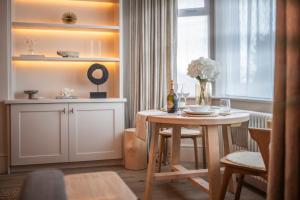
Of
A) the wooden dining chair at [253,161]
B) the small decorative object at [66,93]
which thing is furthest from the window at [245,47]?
the small decorative object at [66,93]

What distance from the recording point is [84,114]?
3.97 m

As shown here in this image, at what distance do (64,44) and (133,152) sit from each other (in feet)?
5.47

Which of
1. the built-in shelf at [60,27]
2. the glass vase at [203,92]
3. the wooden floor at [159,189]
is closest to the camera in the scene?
the glass vase at [203,92]

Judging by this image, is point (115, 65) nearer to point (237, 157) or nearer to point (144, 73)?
point (144, 73)

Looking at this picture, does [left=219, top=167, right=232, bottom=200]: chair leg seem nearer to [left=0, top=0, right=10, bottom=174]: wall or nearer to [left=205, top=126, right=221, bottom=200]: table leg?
[left=205, top=126, right=221, bottom=200]: table leg

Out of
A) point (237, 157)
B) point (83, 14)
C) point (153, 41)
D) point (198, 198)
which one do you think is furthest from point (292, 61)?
point (83, 14)

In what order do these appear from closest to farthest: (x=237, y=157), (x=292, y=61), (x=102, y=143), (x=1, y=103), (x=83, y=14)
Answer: (x=292, y=61) → (x=237, y=157) → (x=1, y=103) → (x=102, y=143) → (x=83, y=14)

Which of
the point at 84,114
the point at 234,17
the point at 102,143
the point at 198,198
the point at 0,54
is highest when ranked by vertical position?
the point at 234,17

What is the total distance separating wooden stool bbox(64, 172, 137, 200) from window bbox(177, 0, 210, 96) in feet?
8.82

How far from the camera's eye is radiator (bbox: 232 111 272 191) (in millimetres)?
3064

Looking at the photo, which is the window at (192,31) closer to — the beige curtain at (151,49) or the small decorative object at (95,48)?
the beige curtain at (151,49)

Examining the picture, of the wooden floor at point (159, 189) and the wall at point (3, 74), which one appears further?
the wall at point (3, 74)

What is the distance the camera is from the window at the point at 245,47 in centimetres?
334

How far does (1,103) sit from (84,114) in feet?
3.03
